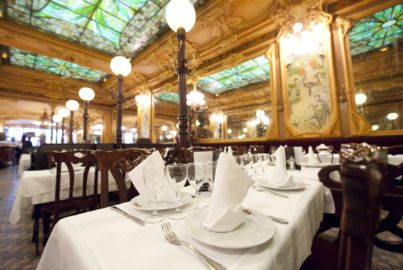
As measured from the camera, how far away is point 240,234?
0.48 meters

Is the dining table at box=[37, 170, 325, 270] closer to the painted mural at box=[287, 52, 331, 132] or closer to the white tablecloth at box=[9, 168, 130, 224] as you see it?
the white tablecloth at box=[9, 168, 130, 224]

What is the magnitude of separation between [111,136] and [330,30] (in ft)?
33.8

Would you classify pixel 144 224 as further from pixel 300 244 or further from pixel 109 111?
pixel 109 111

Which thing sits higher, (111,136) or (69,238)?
(111,136)

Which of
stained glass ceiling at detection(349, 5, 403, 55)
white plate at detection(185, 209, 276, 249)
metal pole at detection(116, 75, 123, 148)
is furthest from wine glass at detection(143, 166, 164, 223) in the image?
stained glass ceiling at detection(349, 5, 403, 55)

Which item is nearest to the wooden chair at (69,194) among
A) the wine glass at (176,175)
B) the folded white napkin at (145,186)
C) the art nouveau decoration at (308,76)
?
the folded white napkin at (145,186)

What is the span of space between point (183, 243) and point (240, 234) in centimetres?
15

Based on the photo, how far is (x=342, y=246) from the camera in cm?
39

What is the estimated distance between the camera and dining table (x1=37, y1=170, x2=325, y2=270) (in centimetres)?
40

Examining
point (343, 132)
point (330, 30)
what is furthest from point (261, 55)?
point (343, 132)

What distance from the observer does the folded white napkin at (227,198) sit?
1.63 feet

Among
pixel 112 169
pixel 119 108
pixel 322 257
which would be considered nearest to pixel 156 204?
pixel 112 169

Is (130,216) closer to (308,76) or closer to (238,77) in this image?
(308,76)

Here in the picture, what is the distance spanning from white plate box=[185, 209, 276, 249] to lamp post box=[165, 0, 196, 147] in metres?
1.07
